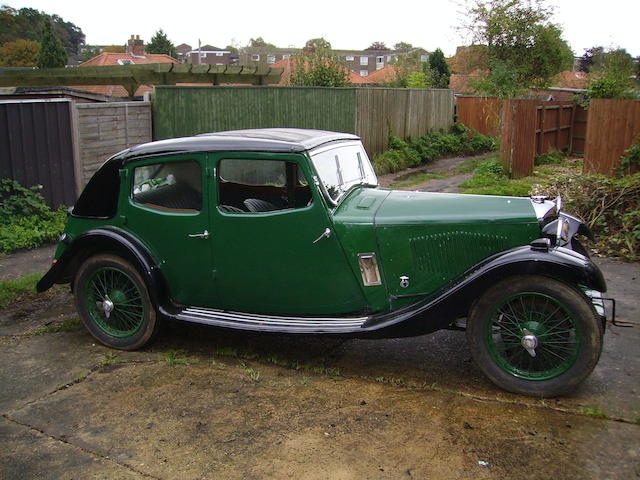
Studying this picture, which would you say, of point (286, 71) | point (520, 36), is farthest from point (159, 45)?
point (520, 36)

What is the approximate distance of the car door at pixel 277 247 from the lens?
4.33 m

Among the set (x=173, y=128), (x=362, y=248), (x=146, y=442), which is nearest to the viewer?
(x=146, y=442)

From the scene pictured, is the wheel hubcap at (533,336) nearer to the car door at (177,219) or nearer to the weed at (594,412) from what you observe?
the weed at (594,412)

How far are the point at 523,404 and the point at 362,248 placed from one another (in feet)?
4.75

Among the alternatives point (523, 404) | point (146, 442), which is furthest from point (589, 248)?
point (146, 442)

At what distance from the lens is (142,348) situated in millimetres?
4910

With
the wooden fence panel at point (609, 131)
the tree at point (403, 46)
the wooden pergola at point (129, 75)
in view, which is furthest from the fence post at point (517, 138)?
the tree at point (403, 46)

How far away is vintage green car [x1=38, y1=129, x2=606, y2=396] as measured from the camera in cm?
388

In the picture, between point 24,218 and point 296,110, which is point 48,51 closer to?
point 296,110

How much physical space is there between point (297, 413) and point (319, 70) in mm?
16003

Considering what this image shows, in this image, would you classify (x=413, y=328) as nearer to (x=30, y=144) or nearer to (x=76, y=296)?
(x=76, y=296)

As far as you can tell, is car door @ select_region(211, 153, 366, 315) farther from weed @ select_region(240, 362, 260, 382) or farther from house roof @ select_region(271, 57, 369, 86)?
house roof @ select_region(271, 57, 369, 86)

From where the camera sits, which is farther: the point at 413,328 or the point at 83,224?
the point at 83,224

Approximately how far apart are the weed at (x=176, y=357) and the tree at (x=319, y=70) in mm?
14762
